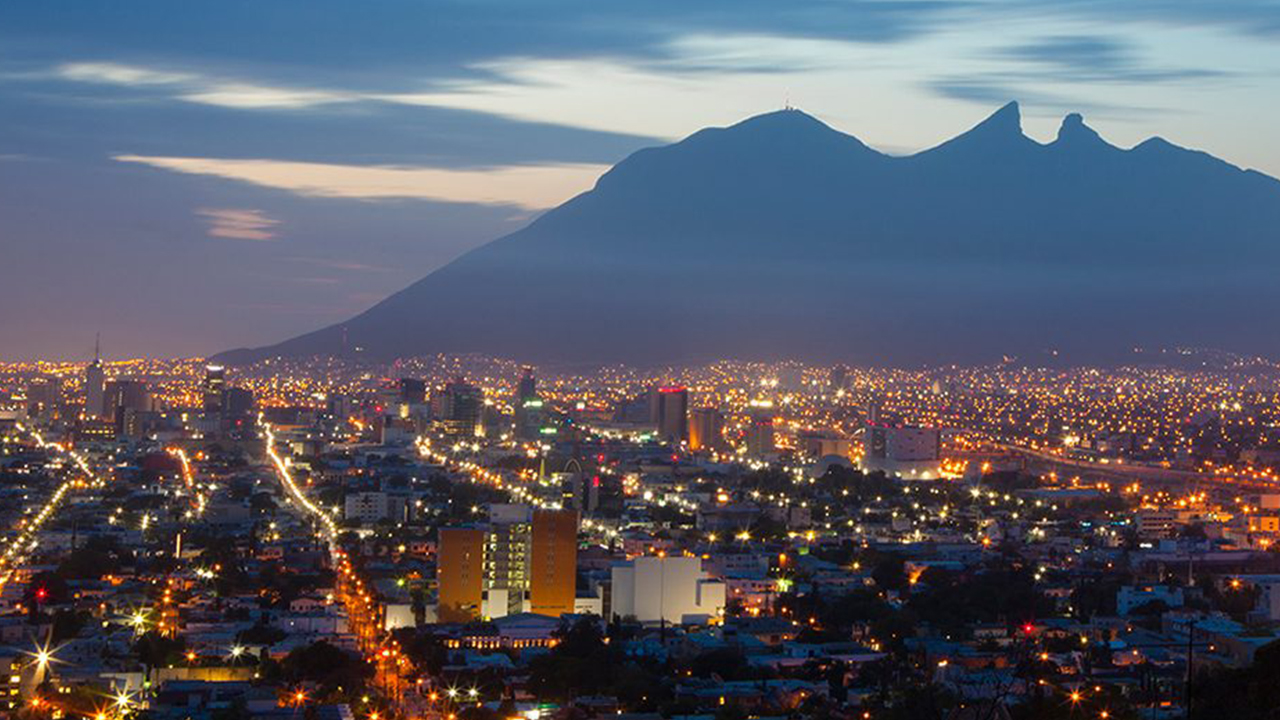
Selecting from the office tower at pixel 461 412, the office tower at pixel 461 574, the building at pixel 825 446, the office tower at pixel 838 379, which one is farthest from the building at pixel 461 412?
the office tower at pixel 461 574

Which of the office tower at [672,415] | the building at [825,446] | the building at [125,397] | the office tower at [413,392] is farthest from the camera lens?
the office tower at [413,392]

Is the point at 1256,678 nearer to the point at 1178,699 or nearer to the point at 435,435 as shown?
the point at 1178,699

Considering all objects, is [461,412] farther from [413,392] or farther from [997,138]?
[997,138]

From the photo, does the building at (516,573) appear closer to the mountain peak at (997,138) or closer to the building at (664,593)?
the building at (664,593)

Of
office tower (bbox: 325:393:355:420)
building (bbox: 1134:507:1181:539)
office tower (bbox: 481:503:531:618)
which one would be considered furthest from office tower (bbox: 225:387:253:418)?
office tower (bbox: 481:503:531:618)

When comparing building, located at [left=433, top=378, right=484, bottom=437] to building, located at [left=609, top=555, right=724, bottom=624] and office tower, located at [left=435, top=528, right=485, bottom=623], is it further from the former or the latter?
building, located at [left=609, top=555, right=724, bottom=624]

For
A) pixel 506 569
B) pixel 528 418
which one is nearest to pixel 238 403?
pixel 528 418
